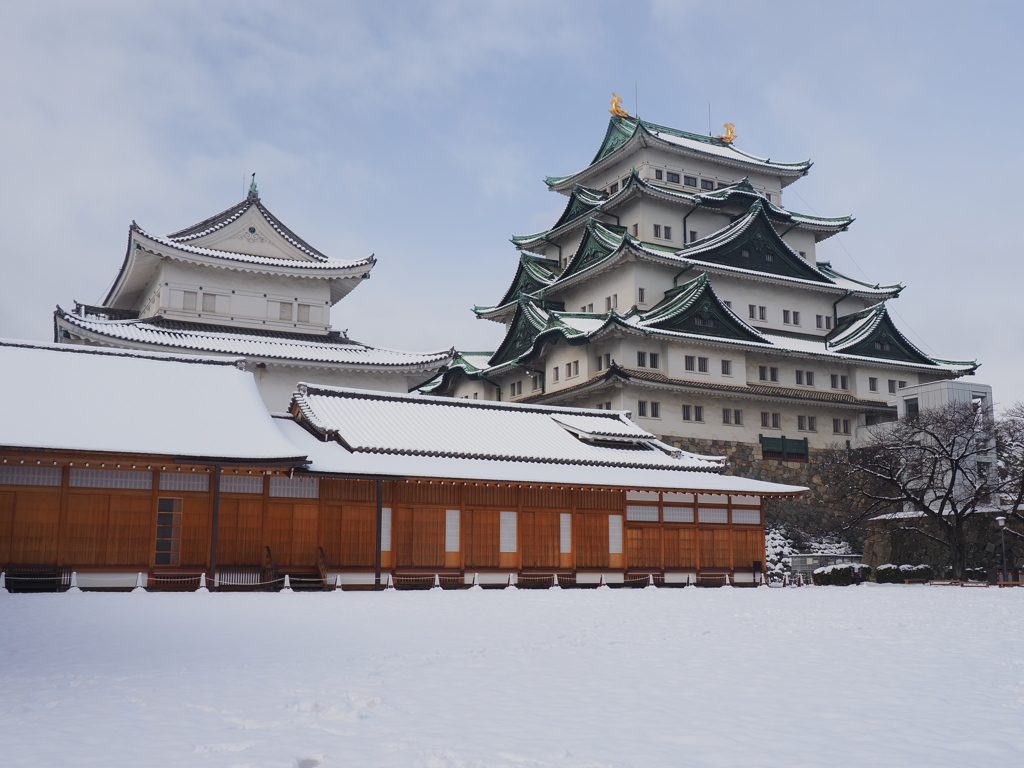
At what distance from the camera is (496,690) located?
33.4ft

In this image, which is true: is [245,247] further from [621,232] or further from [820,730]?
[820,730]

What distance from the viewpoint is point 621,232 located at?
5912cm

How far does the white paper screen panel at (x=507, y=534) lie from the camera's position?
31469 mm

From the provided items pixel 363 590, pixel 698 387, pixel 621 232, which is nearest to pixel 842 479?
pixel 698 387

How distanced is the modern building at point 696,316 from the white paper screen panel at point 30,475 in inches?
1135

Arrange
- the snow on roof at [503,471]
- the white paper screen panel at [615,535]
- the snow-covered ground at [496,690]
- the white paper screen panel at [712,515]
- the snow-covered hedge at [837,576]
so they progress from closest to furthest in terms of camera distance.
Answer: the snow-covered ground at [496,690] < the snow on roof at [503,471] < the white paper screen panel at [615,535] < the white paper screen panel at [712,515] < the snow-covered hedge at [837,576]

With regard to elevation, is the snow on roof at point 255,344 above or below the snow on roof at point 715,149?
below

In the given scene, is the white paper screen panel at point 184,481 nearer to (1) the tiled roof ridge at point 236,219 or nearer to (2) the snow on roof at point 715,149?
(1) the tiled roof ridge at point 236,219

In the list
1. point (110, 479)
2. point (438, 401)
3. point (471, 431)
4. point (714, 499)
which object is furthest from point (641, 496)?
point (110, 479)

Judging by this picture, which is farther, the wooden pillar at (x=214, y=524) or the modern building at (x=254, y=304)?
the modern building at (x=254, y=304)

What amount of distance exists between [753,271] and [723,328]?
5970 millimetres

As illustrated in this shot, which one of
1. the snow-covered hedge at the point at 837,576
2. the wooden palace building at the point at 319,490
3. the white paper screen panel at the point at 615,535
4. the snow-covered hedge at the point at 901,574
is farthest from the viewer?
the snow-covered hedge at the point at 901,574

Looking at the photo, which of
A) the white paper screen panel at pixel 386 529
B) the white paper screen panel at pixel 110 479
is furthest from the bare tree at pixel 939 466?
the white paper screen panel at pixel 110 479

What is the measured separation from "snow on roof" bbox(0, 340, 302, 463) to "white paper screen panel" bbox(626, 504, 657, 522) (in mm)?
12422
